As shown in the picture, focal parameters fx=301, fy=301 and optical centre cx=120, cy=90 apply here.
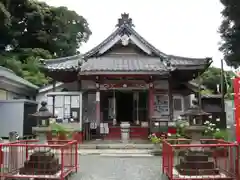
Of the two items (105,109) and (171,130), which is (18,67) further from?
(171,130)

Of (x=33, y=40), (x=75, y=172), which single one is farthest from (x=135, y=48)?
(x=33, y=40)

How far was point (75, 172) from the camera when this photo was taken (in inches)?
374

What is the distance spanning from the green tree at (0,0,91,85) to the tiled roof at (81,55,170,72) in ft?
51.4

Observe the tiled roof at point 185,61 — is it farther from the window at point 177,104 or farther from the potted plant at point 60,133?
the potted plant at point 60,133

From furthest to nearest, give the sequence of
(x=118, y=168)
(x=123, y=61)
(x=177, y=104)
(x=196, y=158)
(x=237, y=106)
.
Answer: (x=177, y=104), (x=123, y=61), (x=118, y=168), (x=196, y=158), (x=237, y=106)

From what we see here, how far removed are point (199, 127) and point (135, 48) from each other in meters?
12.9

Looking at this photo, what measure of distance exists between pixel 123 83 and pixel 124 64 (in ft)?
3.88

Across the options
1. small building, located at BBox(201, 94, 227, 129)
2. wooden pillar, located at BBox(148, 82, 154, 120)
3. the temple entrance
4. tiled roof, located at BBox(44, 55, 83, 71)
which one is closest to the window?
wooden pillar, located at BBox(148, 82, 154, 120)

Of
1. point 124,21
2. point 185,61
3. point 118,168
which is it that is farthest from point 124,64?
point 118,168

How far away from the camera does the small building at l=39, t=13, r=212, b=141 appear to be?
17734 millimetres

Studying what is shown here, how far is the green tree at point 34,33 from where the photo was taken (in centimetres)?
3650

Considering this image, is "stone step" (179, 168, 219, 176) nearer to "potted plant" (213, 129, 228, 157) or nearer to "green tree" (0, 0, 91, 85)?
"potted plant" (213, 129, 228, 157)

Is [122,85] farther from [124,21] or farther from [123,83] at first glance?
[124,21]

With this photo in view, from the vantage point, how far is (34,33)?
39.2 m
